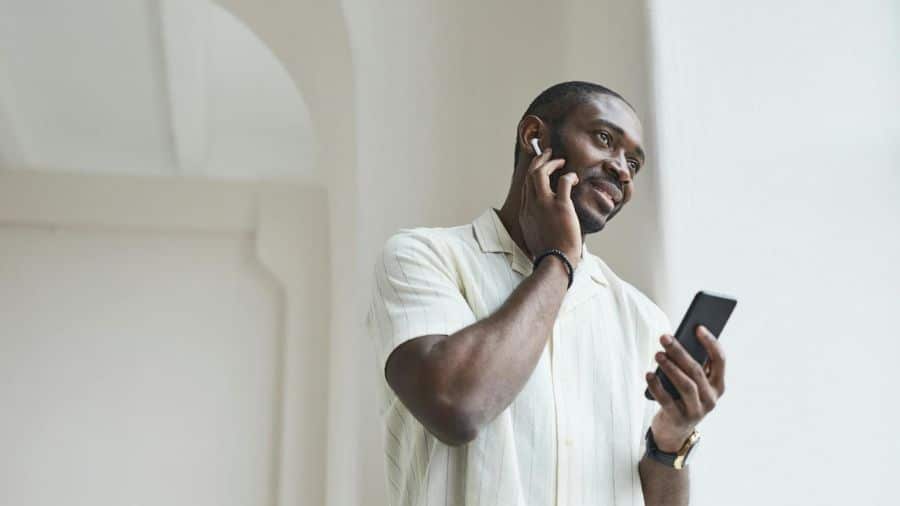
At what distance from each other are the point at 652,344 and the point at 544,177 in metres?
0.33

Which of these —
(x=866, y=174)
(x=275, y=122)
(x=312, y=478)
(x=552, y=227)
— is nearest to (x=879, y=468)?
(x=866, y=174)

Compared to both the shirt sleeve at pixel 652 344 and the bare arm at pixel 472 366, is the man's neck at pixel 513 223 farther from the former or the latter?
the bare arm at pixel 472 366

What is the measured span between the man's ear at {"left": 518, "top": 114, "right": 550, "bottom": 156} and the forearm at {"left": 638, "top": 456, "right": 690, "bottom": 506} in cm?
53

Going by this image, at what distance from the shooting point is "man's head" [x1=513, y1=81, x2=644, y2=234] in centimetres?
151

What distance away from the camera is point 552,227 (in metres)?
1.41

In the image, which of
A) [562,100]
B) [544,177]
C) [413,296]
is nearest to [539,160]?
[544,177]

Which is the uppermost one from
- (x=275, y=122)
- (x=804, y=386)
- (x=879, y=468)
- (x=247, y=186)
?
(x=275, y=122)

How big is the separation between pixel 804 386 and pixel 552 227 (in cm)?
69

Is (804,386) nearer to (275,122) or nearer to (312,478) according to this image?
(312,478)

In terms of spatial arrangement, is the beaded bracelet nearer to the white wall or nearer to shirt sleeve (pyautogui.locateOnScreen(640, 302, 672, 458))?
shirt sleeve (pyautogui.locateOnScreen(640, 302, 672, 458))

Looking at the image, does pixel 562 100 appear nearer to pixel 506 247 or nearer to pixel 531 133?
pixel 531 133

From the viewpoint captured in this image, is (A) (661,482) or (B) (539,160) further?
(B) (539,160)

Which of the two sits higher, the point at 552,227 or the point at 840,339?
the point at 552,227

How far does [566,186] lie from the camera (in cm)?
145
